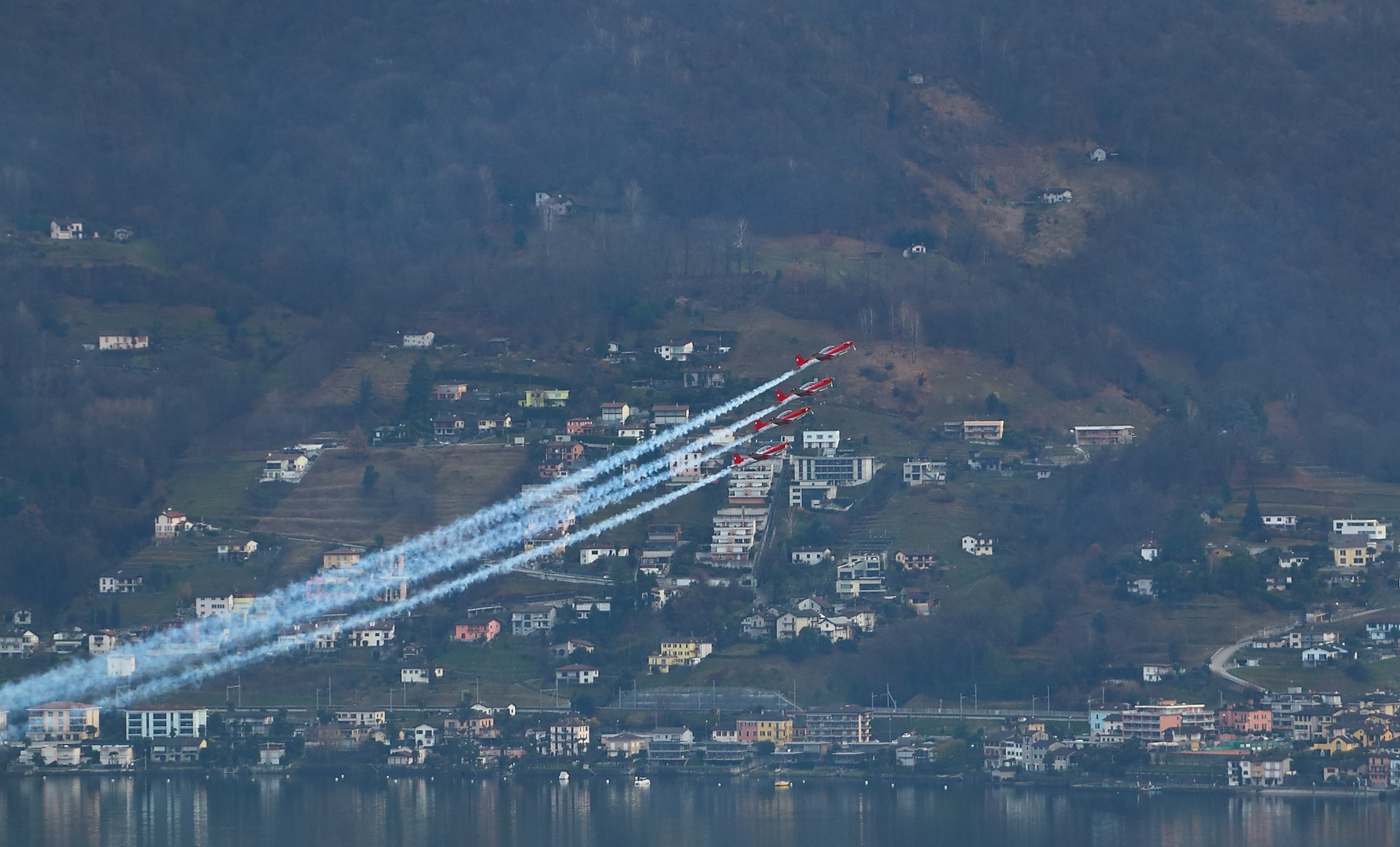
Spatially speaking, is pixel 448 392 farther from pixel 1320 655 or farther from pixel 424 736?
pixel 1320 655

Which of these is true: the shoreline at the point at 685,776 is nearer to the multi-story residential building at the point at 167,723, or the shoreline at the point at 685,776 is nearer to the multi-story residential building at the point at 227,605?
the multi-story residential building at the point at 167,723

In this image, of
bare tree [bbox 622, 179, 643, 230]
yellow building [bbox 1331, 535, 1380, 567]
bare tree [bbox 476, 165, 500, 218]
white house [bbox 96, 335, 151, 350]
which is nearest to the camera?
yellow building [bbox 1331, 535, 1380, 567]

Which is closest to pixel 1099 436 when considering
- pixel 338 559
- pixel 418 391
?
pixel 418 391

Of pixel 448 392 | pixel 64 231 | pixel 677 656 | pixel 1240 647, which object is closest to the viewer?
pixel 1240 647

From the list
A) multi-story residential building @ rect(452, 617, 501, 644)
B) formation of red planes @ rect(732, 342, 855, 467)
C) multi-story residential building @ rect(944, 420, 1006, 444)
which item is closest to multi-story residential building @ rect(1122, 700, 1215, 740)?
formation of red planes @ rect(732, 342, 855, 467)

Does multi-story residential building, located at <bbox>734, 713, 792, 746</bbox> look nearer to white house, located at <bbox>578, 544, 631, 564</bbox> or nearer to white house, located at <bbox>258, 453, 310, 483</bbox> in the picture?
white house, located at <bbox>578, 544, 631, 564</bbox>

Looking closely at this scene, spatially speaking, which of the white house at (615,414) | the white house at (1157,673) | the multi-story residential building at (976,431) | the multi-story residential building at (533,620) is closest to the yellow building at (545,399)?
the white house at (615,414)
